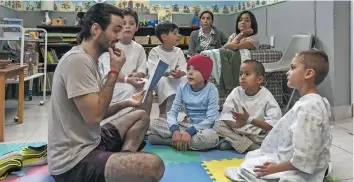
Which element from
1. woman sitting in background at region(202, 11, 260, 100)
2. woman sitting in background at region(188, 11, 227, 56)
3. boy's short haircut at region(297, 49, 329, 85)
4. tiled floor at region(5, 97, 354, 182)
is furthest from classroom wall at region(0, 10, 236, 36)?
boy's short haircut at region(297, 49, 329, 85)

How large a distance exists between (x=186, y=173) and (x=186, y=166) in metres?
0.10

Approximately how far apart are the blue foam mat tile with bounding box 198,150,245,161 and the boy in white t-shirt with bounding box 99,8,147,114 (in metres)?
0.68

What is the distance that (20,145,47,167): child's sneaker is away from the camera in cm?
173

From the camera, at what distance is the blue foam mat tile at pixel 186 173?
1.60 m

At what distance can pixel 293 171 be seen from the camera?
136 cm

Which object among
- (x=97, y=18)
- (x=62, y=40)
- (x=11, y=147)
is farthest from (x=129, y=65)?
(x=62, y=40)

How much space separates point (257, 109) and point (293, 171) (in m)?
0.73

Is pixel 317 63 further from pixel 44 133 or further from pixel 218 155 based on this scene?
pixel 44 133

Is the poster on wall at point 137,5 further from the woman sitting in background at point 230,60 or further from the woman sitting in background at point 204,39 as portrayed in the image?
the woman sitting in background at point 230,60

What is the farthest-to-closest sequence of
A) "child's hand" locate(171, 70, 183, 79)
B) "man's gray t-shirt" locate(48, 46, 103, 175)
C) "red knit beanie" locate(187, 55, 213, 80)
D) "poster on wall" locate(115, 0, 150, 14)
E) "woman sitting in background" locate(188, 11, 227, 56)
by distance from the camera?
"poster on wall" locate(115, 0, 150, 14) → "woman sitting in background" locate(188, 11, 227, 56) → "child's hand" locate(171, 70, 183, 79) → "red knit beanie" locate(187, 55, 213, 80) → "man's gray t-shirt" locate(48, 46, 103, 175)

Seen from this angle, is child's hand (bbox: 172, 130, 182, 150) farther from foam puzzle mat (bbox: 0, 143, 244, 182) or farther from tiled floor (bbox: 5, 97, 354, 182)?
tiled floor (bbox: 5, 97, 354, 182)

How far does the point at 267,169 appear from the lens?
1.39 m

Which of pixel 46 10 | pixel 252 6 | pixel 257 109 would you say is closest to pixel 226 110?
pixel 257 109

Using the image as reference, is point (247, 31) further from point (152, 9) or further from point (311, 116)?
point (152, 9)
